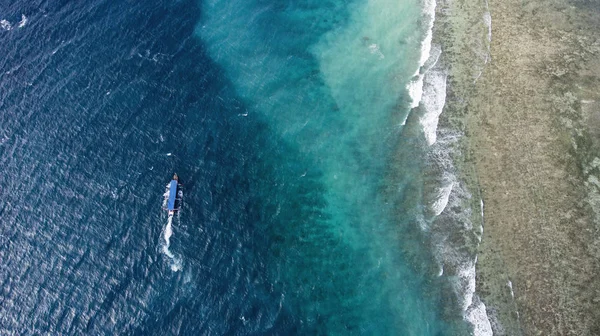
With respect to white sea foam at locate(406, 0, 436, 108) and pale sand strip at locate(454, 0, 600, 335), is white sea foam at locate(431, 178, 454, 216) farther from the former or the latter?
white sea foam at locate(406, 0, 436, 108)

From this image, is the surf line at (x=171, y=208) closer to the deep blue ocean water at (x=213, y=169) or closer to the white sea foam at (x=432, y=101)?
the deep blue ocean water at (x=213, y=169)

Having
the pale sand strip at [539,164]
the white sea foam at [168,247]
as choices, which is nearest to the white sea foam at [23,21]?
the white sea foam at [168,247]

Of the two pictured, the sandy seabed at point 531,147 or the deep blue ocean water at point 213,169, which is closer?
the sandy seabed at point 531,147

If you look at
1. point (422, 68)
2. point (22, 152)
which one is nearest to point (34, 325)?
point (22, 152)

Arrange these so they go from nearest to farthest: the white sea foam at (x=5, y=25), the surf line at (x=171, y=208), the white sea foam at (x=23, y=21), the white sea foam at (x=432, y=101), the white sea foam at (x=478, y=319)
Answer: the white sea foam at (x=478, y=319) < the surf line at (x=171, y=208) < the white sea foam at (x=432, y=101) < the white sea foam at (x=5, y=25) < the white sea foam at (x=23, y=21)

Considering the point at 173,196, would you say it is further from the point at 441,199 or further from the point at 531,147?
the point at 531,147

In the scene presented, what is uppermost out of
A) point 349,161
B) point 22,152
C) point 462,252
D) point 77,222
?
point 22,152

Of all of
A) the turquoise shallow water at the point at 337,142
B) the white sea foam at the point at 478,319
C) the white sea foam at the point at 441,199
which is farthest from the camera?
the white sea foam at the point at 441,199

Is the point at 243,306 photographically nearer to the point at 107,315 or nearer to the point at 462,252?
the point at 107,315
